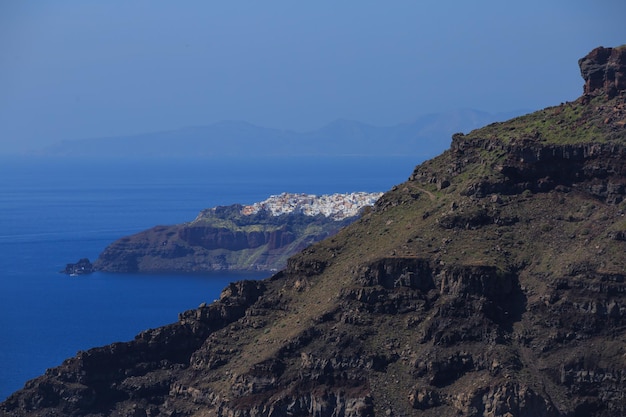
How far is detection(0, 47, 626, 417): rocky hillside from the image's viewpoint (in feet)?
323

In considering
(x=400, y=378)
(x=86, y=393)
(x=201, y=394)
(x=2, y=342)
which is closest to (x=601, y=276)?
(x=400, y=378)

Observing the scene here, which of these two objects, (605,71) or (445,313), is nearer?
(445,313)

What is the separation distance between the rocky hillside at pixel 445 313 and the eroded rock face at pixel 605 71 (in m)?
0.13

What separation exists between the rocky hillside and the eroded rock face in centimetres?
13

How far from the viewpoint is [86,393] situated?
366 ft

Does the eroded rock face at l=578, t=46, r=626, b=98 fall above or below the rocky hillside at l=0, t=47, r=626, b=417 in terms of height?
above

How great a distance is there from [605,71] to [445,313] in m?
30.5

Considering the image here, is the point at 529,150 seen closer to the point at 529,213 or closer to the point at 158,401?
the point at 529,213

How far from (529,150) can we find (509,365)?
22097mm

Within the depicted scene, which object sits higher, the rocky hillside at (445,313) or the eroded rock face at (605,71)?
the eroded rock face at (605,71)

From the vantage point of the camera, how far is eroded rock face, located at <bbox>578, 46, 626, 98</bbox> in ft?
391

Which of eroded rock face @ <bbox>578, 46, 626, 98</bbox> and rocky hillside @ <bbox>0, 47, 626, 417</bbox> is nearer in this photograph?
rocky hillside @ <bbox>0, 47, 626, 417</bbox>

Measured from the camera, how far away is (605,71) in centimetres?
12100

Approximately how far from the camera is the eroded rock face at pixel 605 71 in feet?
391
